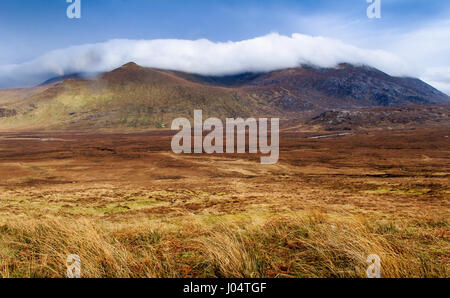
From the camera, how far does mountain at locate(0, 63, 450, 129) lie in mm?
121375

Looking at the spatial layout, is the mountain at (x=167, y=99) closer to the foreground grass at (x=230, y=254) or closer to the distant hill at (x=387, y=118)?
the distant hill at (x=387, y=118)

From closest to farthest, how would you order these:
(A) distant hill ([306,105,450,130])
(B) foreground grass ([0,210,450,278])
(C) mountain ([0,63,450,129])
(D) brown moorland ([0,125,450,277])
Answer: (B) foreground grass ([0,210,450,278])
(D) brown moorland ([0,125,450,277])
(A) distant hill ([306,105,450,130])
(C) mountain ([0,63,450,129])

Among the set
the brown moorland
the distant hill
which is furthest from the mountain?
the brown moorland

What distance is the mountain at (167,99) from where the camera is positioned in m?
121

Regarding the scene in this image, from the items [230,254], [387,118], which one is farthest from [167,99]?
[230,254]

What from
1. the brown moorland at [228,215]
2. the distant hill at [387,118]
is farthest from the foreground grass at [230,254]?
the distant hill at [387,118]

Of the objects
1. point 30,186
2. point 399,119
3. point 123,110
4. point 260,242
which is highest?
point 123,110

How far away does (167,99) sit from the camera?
448ft

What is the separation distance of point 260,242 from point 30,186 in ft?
65.3

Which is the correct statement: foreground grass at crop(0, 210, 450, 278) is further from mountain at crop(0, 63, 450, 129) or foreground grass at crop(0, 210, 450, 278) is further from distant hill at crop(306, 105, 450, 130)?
mountain at crop(0, 63, 450, 129)

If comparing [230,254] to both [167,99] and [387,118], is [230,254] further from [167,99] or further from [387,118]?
[167,99]
